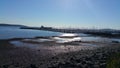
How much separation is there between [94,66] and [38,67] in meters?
3.30

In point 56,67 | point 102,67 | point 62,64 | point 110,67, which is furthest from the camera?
point 62,64

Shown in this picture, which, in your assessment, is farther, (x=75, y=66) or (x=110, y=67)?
(x=75, y=66)

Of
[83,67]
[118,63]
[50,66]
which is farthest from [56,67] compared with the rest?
[118,63]

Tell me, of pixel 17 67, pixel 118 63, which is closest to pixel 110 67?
pixel 118 63

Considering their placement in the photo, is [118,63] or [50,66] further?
[50,66]

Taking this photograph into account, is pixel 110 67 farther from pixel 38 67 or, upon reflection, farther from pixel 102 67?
pixel 38 67

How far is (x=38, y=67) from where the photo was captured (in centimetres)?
1143

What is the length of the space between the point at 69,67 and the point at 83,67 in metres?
0.86

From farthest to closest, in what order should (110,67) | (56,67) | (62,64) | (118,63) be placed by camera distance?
(62,64) < (56,67) < (118,63) < (110,67)

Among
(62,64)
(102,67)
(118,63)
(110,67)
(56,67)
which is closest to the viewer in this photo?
(110,67)

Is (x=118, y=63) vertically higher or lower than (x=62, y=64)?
higher

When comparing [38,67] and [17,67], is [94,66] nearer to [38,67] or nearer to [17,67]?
[38,67]

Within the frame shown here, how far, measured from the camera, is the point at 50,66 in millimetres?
11445

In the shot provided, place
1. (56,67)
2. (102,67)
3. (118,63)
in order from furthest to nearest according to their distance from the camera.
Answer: (56,67)
(102,67)
(118,63)
